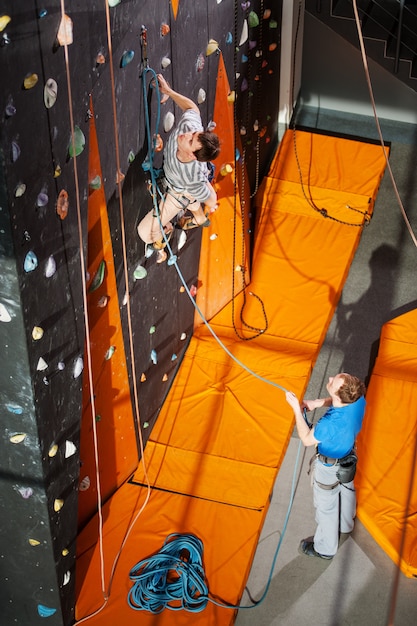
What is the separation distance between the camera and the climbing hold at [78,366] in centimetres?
371

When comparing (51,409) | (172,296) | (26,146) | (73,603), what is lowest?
(73,603)

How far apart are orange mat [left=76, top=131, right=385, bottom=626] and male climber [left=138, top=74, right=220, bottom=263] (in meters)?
0.61

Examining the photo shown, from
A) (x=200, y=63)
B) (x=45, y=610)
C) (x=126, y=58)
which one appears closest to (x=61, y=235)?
(x=126, y=58)

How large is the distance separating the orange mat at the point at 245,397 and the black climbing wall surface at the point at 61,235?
282 millimetres

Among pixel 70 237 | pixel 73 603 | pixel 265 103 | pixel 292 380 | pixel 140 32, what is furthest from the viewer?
pixel 265 103

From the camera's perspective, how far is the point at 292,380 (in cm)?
537

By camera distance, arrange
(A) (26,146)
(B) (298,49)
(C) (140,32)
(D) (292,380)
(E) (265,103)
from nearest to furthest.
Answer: (A) (26,146) → (C) (140,32) → (D) (292,380) → (E) (265,103) → (B) (298,49)

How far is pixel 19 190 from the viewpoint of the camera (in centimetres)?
289

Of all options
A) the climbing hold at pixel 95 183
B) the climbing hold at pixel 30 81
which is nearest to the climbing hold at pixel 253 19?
the climbing hold at pixel 95 183

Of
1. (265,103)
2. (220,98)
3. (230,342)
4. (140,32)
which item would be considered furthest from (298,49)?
(140,32)

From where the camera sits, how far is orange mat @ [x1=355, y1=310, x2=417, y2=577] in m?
4.65

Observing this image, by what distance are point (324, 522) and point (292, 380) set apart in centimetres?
107

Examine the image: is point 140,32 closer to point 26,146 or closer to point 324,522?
point 26,146

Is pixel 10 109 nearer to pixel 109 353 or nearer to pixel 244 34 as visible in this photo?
pixel 109 353
